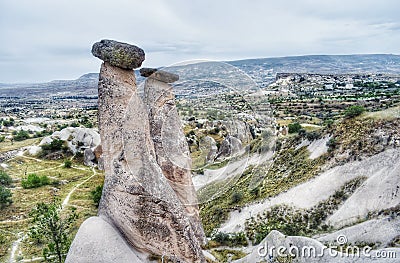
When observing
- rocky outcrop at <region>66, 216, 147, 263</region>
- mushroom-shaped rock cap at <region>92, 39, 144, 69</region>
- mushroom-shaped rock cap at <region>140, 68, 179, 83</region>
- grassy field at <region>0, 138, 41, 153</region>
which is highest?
mushroom-shaped rock cap at <region>92, 39, 144, 69</region>

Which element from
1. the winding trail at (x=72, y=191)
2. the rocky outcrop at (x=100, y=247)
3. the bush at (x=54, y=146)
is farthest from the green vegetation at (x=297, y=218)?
→ the bush at (x=54, y=146)

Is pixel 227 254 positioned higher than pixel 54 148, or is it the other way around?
pixel 54 148

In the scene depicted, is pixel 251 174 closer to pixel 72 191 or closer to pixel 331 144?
pixel 331 144

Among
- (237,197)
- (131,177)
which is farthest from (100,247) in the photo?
(237,197)

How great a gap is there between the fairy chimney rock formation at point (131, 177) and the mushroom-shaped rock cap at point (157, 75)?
1656 mm

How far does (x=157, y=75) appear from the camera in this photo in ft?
40.9

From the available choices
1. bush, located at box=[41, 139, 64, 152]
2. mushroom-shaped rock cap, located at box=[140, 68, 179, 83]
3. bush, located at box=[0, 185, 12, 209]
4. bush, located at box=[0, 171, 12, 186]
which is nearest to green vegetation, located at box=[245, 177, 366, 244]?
mushroom-shaped rock cap, located at box=[140, 68, 179, 83]

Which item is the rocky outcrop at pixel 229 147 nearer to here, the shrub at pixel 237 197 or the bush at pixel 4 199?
the shrub at pixel 237 197

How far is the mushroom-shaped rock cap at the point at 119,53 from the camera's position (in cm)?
1026

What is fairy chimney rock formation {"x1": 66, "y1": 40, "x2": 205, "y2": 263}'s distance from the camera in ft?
33.1

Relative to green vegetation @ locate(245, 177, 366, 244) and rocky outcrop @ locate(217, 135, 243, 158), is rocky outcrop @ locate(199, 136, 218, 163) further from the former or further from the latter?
green vegetation @ locate(245, 177, 366, 244)

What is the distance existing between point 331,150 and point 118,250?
2323cm

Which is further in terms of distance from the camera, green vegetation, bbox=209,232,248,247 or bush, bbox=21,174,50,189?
bush, bbox=21,174,50,189

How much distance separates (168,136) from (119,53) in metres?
3.90
